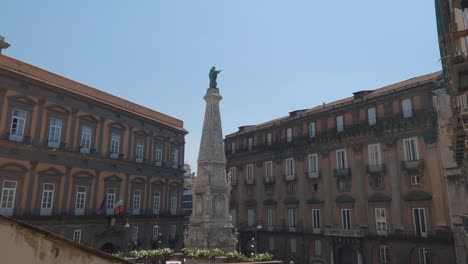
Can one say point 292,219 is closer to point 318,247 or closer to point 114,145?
point 318,247

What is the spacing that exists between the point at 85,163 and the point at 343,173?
2194 centimetres

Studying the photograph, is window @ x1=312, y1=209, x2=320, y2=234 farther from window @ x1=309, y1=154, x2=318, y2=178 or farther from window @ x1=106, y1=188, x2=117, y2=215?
window @ x1=106, y1=188, x2=117, y2=215

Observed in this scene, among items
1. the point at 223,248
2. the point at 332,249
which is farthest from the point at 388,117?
the point at 223,248

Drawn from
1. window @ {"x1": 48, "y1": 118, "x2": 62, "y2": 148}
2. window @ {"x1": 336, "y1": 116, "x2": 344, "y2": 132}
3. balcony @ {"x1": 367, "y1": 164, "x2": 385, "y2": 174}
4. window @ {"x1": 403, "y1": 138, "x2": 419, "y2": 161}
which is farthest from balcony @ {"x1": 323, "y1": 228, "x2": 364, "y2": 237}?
window @ {"x1": 48, "y1": 118, "x2": 62, "y2": 148}

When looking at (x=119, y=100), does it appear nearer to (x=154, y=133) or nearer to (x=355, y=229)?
(x=154, y=133)

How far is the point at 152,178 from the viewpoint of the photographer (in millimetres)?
32594

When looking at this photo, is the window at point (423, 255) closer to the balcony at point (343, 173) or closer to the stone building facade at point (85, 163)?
the balcony at point (343, 173)

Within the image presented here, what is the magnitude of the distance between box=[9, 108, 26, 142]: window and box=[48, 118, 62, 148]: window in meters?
1.93

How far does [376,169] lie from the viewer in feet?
A: 96.9

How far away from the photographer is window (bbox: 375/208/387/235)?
93.6 feet

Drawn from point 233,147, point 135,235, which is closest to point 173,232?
point 135,235

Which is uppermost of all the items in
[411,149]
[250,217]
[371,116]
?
[371,116]

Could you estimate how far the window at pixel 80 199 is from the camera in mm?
25817

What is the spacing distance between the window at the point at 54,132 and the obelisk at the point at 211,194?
11627mm
